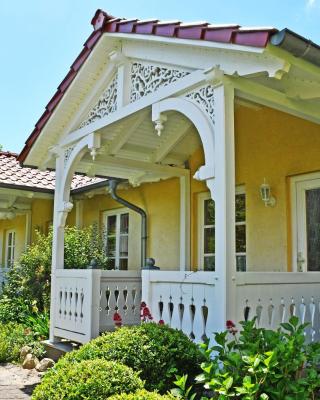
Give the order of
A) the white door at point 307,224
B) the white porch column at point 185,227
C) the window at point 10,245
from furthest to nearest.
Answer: the window at point 10,245 → the white porch column at point 185,227 → the white door at point 307,224

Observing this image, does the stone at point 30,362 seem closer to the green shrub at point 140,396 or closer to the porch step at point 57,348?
the porch step at point 57,348

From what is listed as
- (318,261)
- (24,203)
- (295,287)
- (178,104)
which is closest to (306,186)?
(318,261)

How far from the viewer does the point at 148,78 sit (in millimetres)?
5750

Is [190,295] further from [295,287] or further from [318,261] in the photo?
[318,261]

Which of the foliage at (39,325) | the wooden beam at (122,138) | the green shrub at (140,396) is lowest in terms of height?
the foliage at (39,325)

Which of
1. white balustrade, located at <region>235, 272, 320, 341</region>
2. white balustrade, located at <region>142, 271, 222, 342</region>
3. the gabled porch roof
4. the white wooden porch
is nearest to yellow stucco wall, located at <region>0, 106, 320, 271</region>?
the gabled porch roof

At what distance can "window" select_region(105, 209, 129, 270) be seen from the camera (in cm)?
1016

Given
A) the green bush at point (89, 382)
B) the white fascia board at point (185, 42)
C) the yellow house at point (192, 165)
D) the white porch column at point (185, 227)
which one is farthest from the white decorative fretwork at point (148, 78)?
the green bush at point (89, 382)

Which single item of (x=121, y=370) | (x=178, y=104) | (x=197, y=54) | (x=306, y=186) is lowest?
(x=121, y=370)

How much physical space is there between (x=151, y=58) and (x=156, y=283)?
2.63 metres

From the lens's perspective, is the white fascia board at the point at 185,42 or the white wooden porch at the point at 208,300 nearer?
the white fascia board at the point at 185,42

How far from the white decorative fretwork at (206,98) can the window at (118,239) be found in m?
5.52

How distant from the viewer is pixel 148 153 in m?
8.16

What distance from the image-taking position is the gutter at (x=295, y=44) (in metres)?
3.85
